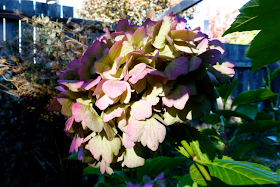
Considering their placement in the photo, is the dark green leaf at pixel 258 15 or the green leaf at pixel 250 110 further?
the green leaf at pixel 250 110

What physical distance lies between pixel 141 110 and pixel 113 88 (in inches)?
2.8

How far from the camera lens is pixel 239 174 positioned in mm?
420

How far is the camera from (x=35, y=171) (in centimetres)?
167

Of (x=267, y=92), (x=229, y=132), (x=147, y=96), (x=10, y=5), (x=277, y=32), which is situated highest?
(x=10, y=5)

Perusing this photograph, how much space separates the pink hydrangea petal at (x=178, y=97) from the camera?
0.38 metres

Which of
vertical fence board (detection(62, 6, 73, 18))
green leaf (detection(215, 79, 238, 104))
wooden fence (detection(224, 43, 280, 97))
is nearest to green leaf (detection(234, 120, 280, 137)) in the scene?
green leaf (detection(215, 79, 238, 104))

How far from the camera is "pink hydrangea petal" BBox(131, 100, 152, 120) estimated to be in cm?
38

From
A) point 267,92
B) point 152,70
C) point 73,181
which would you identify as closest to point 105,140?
point 152,70

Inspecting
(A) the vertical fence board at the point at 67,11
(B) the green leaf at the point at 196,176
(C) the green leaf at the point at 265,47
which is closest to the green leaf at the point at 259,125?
(B) the green leaf at the point at 196,176

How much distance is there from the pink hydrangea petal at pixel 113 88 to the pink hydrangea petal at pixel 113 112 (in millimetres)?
43

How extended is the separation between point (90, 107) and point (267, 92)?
4.06ft

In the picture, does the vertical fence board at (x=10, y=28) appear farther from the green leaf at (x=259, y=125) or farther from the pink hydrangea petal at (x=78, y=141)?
the green leaf at (x=259, y=125)

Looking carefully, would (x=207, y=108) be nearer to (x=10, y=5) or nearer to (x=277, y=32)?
(x=277, y=32)

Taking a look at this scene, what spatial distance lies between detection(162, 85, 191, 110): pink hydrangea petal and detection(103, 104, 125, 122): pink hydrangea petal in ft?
0.30
